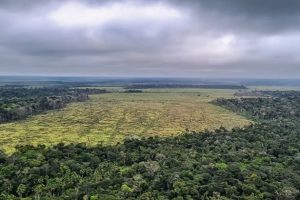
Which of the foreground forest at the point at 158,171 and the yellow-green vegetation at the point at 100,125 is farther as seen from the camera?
the yellow-green vegetation at the point at 100,125

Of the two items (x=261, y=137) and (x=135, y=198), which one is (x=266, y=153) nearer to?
(x=261, y=137)

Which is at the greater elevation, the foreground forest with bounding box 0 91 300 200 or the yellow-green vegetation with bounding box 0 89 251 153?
the foreground forest with bounding box 0 91 300 200

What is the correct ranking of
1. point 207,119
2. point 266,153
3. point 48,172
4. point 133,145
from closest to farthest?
point 48,172 → point 266,153 → point 133,145 → point 207,119

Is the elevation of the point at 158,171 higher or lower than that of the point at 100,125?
higher

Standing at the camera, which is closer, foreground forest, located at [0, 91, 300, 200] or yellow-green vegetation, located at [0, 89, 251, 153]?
foreground forest, located at [0, 91, 300, 200]

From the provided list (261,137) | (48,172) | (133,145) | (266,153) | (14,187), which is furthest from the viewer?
(261,137)

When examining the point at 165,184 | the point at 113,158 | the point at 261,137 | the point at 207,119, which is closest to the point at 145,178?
the point at 165,184

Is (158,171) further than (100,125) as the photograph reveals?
No

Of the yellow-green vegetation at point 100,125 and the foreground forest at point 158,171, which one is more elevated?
the foreground forest at point 158,171
